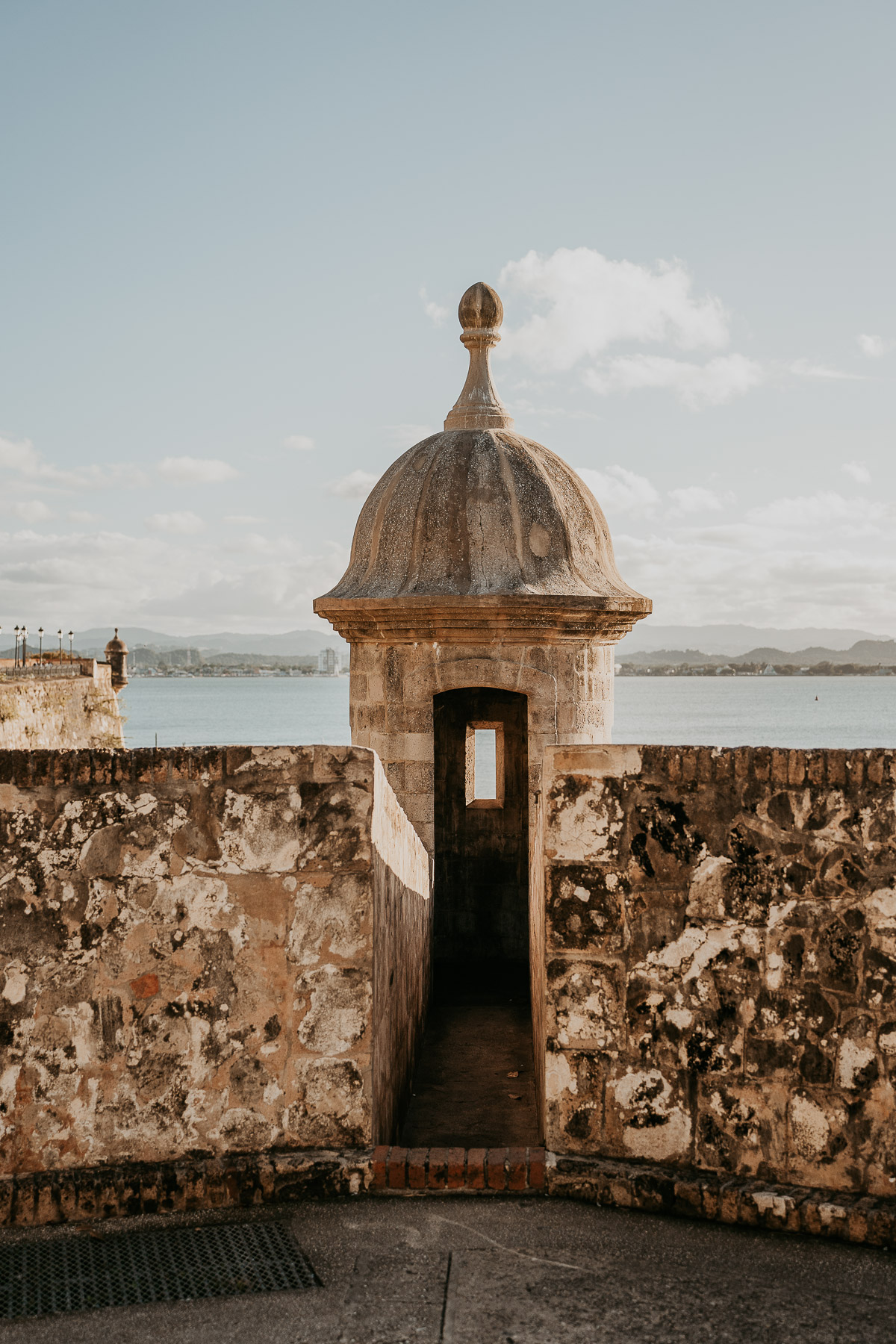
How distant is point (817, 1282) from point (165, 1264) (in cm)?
161

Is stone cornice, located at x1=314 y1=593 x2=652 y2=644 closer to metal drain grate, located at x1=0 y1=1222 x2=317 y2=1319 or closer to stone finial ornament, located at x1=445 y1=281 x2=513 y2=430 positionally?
stone finial ornament, located at x1=445 y1=281 x2=513 y2=430

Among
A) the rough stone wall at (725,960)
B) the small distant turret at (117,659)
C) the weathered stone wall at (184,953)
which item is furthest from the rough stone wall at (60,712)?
the rough stone wall at (725,960)

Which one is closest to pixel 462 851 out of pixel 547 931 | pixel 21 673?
pixel 547 931

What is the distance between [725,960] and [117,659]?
37470 millimetres

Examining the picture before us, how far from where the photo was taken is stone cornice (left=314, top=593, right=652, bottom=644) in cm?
668

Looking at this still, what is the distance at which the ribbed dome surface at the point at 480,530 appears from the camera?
6.92 meters

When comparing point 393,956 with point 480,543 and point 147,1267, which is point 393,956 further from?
point 480,543

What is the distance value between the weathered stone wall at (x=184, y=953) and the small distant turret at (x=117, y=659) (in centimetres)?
3584

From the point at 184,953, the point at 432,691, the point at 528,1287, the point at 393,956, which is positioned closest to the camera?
the point at 528,1287

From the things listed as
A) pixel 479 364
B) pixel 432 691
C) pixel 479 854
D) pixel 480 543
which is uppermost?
pixel 479 364

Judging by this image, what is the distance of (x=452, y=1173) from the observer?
10.4 feet

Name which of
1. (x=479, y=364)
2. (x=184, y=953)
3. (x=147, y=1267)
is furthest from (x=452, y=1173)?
(x=479, y=364)

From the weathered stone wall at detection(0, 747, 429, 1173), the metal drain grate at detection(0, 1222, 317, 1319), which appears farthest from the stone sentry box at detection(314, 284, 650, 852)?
the metal drain grate at detection(0, 1222, 317, 1319)

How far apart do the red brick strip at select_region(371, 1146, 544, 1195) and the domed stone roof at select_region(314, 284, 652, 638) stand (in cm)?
389
